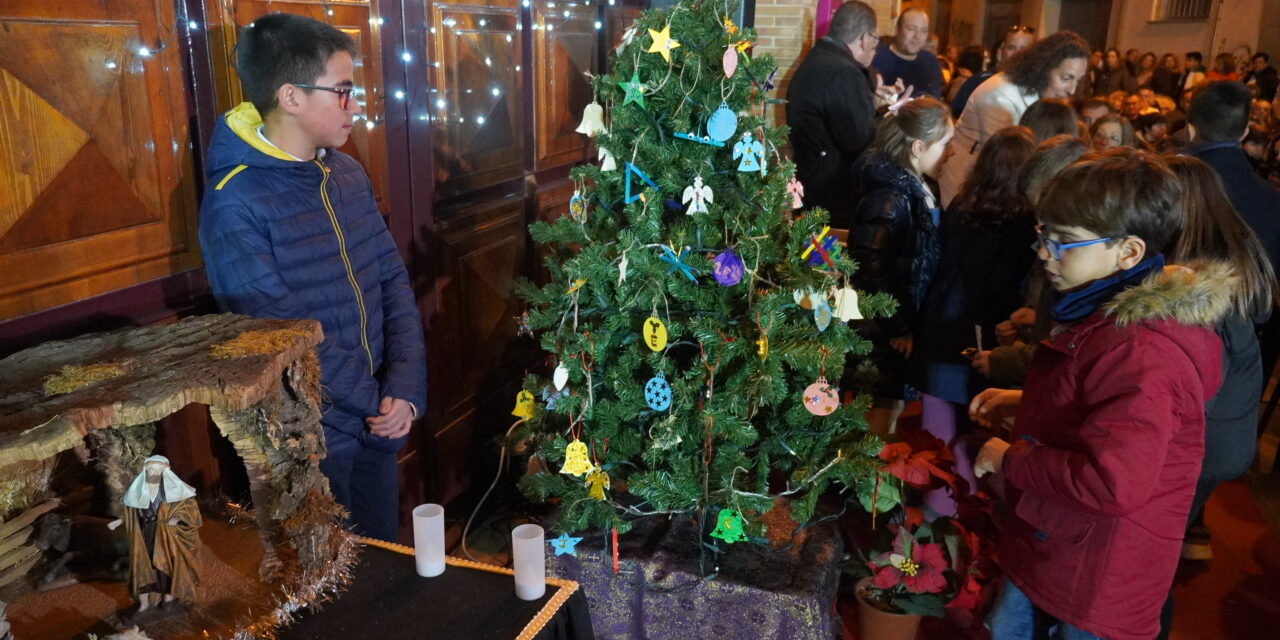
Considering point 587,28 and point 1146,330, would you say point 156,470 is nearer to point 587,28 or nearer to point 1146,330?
point 1146,330

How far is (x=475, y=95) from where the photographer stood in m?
3.64

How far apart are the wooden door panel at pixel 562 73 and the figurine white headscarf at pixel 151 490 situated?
113 inches

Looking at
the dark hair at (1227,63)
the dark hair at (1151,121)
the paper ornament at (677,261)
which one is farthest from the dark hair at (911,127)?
the dark hair at (1227,63)

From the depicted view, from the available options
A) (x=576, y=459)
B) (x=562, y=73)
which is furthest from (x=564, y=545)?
(x=562, y=73)

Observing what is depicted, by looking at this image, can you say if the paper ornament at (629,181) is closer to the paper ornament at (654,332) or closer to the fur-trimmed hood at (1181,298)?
the paper ornament at (654,332)

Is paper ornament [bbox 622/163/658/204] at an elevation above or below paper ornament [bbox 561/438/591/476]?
above

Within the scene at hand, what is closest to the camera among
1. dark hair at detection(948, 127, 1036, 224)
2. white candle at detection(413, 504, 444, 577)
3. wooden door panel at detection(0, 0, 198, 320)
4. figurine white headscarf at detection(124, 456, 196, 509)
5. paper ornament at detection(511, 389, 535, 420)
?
figurine white headscarf at detection(124, 456, 196, 509)

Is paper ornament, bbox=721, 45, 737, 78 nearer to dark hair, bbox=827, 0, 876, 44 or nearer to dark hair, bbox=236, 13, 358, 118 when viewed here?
dark hair, bbox=236, 13, 358, 118

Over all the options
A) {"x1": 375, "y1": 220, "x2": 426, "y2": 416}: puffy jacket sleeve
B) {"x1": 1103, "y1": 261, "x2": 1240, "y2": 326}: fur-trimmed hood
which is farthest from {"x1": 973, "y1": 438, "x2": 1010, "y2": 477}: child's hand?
{"x1": 375, "y1": 220, "x2": 426, "y2": 416}: puffy jacket sleeve

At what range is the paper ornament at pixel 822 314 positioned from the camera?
2365 millimetres

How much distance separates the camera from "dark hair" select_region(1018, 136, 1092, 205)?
304 cm

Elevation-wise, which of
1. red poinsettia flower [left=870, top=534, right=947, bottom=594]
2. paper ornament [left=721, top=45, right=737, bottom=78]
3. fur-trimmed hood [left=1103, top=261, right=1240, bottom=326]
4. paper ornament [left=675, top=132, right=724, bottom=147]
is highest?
paper ornament [left=721, top=45, right=737, bottom=78]

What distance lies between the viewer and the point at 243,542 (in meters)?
1.88

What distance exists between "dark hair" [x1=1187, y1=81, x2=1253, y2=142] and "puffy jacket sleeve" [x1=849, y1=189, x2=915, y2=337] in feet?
4.11
